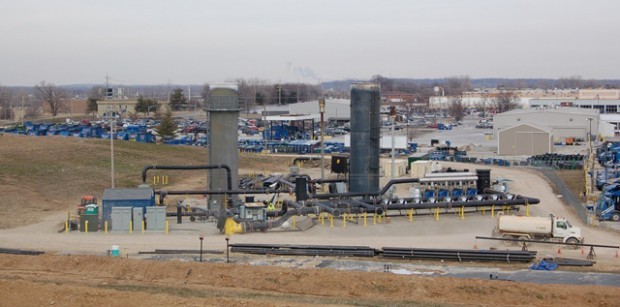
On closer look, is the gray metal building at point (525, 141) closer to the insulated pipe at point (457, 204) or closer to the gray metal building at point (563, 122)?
the gray metal building at point (563, 122)

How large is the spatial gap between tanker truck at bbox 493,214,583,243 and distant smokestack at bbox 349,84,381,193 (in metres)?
8.22

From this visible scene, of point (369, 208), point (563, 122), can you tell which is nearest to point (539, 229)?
point (369, 208)

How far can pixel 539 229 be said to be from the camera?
24.3 meters

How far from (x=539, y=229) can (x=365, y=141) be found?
9608mm

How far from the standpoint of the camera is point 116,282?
19000 millimetres

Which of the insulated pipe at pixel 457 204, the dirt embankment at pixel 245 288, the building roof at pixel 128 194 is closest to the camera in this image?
the dirt embankment at pixel 245 288

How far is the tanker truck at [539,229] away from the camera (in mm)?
24250

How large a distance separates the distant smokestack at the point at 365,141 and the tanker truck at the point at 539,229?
27.0 feet

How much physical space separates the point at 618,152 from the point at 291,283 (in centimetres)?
3535

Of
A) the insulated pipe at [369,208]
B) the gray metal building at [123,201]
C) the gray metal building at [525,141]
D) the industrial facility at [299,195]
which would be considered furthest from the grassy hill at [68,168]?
the gray metal building at [525,141]

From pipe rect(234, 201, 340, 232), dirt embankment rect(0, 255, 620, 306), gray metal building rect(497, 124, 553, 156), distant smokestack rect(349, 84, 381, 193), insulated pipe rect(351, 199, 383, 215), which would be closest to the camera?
dirt embankment rect(0, 255, 620, 306)

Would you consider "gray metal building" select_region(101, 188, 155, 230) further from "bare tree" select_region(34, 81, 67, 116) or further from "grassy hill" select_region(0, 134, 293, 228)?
"bare tree" select_region(34, 81, 67, 116)

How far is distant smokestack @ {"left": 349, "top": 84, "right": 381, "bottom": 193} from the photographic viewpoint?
3189cm

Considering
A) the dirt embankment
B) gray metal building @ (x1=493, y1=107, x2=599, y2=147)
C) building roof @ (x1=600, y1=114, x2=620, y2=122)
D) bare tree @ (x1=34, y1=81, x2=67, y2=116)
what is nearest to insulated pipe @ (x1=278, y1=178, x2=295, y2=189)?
the dirt embankment
